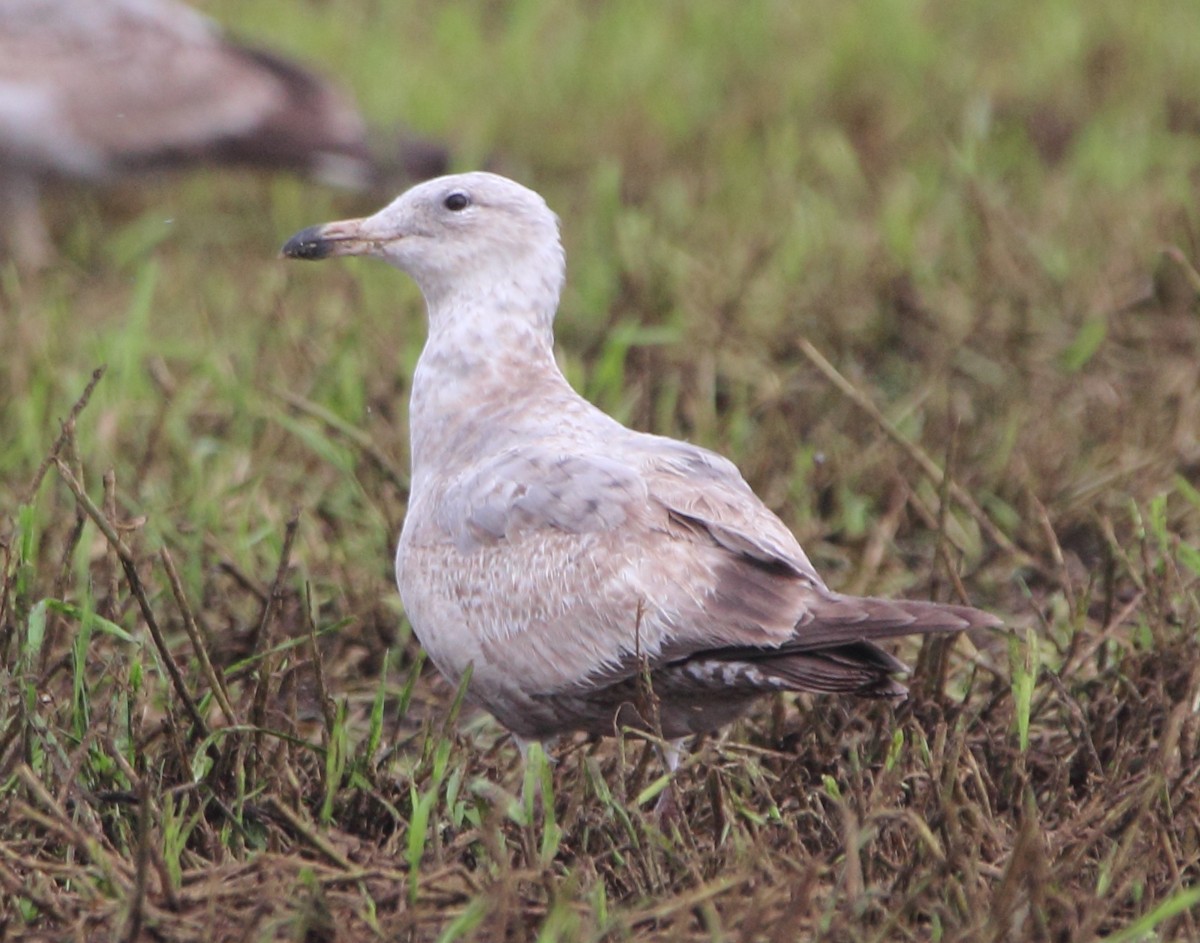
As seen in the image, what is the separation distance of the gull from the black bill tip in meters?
0.40

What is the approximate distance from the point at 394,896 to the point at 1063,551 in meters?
2.22

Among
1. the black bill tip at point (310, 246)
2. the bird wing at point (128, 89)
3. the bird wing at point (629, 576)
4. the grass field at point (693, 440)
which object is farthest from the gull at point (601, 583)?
the bird wing at point (128, 89)

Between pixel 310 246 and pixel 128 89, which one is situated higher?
pixel 310 246

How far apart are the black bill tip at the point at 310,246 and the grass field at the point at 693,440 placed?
1.40 feet

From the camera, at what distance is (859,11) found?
24.8 ft

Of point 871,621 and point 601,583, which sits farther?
point 601,583

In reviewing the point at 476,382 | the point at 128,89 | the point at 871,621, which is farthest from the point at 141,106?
the point at 871,621

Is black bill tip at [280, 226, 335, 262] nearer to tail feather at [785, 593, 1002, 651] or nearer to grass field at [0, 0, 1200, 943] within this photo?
grass field at [0, 0, 1200, 943]

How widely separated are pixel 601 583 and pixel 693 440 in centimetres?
168

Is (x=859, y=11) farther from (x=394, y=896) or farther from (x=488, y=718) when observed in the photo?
(x=394, y=896)

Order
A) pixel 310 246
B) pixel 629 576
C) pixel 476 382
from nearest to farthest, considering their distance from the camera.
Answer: pixel 629 576, pixel 476 382, pixel 310 246

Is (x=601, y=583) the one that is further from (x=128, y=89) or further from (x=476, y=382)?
(x=128, y=89)

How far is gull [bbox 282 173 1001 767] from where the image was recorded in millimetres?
2934

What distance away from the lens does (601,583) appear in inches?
120
